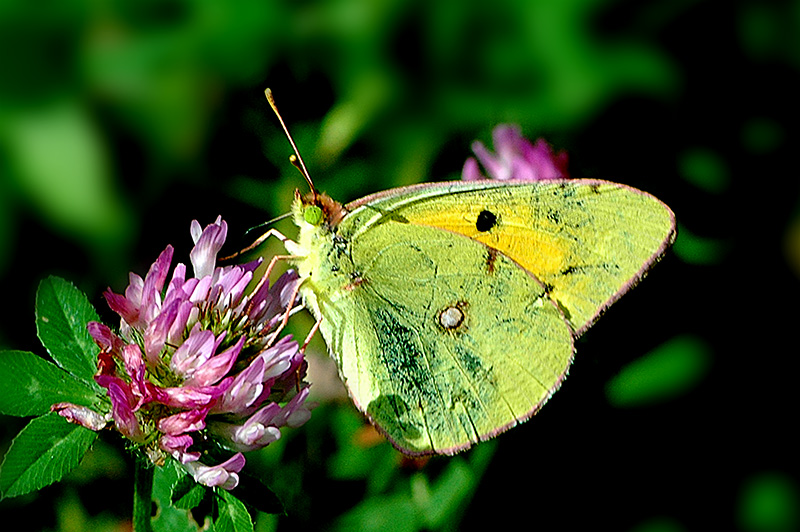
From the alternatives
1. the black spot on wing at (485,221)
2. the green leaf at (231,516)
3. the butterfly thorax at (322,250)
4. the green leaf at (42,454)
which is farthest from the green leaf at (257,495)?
the black spot on wing at (485,221)

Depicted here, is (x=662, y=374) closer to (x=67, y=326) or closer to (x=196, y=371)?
(x=196, y=371)

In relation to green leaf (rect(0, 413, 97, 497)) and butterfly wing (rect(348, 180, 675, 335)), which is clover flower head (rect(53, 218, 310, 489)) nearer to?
green leaf (rect(0, 413, 97, 497))

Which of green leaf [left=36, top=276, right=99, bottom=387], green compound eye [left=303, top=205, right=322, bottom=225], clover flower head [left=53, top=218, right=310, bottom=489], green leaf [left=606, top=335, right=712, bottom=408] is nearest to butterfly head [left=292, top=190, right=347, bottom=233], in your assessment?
green compound eye [left=303, top=205, right=322, bottom=225]

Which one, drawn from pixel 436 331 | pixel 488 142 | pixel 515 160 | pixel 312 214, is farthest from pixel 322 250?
pixel 488 142

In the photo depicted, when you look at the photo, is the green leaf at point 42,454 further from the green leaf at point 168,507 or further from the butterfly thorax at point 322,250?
the butterfly thorax at point 322,250

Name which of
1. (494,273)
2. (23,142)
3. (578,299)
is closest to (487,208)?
(494,273)
